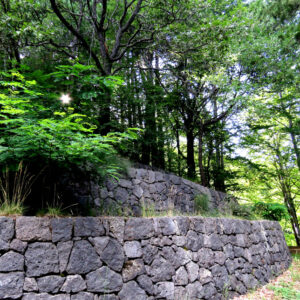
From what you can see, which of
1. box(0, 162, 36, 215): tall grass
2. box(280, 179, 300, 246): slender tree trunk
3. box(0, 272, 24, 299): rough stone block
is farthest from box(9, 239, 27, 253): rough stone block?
box(280, 179, 300, 246): slender tree trunk

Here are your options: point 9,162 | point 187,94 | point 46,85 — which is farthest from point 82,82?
point 187,94

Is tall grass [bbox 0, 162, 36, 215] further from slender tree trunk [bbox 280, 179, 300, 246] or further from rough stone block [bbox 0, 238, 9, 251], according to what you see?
slender tree trunk [bbox 280, 179, 300, 246]

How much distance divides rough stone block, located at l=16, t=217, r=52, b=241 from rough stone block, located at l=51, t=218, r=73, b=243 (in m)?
0.06

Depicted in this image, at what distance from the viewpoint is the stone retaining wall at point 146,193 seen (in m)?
4.96

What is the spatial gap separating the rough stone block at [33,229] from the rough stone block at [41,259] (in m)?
0.07

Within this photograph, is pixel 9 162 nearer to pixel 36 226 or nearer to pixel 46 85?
pixel 36 226

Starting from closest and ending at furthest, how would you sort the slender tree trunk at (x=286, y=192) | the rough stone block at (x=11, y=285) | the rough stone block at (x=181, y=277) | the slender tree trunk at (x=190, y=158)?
the rough stone block at (x=11, y=285) → the rough stone block at (x=181, y=277) → the slender tree trunk at (x=190, y=158) → the slender tree trunk at (x=286, y=192)

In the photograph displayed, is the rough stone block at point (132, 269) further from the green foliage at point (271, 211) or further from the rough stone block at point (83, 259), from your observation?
the green foliage at point (271, 211)

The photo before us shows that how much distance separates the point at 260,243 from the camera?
5.93 m

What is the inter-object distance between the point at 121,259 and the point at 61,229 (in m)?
0.91

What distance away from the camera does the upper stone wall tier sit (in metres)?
5.09

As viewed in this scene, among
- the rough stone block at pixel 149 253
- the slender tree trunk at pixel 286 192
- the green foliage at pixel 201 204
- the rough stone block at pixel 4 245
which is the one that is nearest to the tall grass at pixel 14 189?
the rough stone block at pixel 4 245

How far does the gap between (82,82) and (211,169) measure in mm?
8046

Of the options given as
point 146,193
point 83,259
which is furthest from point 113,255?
point 146,193
